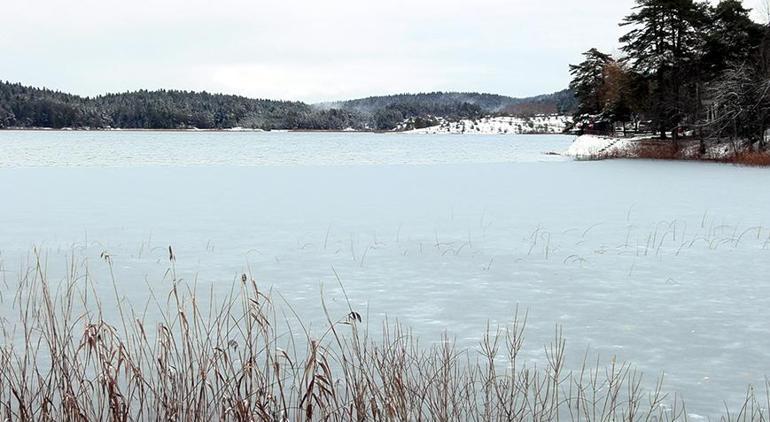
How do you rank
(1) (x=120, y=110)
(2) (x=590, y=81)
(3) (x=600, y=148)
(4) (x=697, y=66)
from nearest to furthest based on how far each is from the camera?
(4) (x=697, y=66), (3) (x=600, y=148), (2) (x=590, y=81), (1) (x=120, y=110)

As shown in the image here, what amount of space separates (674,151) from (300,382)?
4692cm

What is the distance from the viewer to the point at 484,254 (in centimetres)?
1218

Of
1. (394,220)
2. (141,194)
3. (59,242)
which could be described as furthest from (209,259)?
(141,194)

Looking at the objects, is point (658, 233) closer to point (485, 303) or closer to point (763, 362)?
point (485, 303)

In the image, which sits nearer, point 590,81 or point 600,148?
point 600,148

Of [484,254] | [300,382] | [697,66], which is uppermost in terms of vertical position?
[697,66]

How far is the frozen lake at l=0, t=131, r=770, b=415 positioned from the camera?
738 cm

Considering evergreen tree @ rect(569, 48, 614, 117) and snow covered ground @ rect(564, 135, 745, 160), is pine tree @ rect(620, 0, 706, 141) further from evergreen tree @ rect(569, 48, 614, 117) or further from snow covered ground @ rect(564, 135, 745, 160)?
evergreen tree @ rect(569, 48, 614, 117)

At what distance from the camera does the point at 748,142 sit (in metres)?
41.9

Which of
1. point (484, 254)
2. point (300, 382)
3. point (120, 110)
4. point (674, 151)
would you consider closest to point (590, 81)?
point (674, 151)

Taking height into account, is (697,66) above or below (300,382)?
above

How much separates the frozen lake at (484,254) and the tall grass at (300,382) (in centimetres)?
54

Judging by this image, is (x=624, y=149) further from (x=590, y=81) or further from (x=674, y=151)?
(x=590, y=81)

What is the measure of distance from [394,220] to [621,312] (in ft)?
28.6
